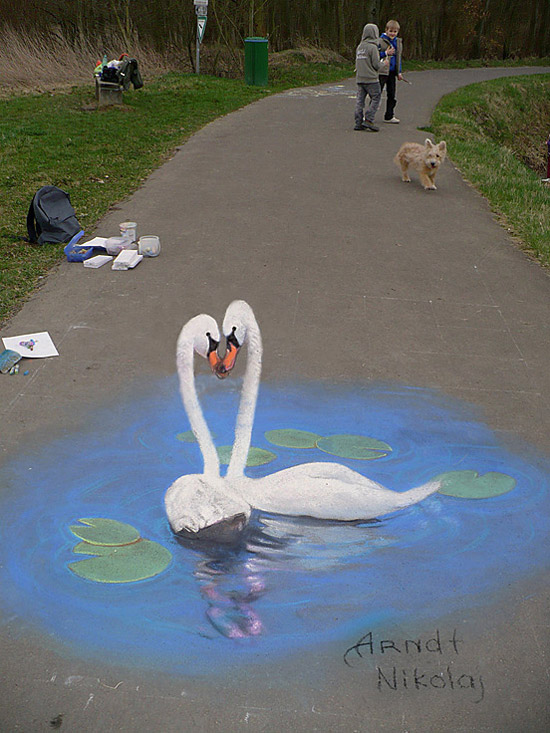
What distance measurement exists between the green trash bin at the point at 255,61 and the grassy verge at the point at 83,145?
0.53 meters

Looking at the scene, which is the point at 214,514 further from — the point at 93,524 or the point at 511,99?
the point at 511,99

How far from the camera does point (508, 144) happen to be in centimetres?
1678

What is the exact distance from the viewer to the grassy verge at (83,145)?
23.4 ft

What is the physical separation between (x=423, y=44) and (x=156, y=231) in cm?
2565

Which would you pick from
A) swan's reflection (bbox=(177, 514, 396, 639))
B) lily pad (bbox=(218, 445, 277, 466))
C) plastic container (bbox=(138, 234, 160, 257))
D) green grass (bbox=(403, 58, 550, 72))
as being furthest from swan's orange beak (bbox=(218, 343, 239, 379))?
green grass (bbox=(403, 58, 550, 72))

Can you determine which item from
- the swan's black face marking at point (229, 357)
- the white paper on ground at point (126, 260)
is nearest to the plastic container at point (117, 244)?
the white paper on ground at point (126, 260)

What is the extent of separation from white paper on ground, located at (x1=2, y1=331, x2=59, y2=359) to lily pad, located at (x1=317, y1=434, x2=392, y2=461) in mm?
2094

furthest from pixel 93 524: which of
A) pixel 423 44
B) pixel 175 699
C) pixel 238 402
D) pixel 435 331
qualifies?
pixel 423 44

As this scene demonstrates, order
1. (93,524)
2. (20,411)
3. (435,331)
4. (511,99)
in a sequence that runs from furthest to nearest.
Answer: (511,99)
(435,331)
(20,411)
(93,524)

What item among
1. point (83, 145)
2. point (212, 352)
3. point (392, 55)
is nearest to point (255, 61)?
point (392, 55)

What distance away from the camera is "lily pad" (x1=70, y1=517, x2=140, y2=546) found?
3.36 m

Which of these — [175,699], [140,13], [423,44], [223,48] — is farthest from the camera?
[423,44]

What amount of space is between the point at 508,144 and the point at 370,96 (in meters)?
5.51

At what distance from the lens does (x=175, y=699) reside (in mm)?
2625
